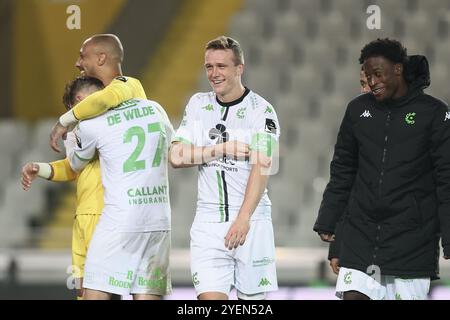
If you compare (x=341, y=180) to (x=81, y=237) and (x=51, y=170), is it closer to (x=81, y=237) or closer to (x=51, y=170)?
(x=81, y=237)

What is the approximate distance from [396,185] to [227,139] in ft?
2.44

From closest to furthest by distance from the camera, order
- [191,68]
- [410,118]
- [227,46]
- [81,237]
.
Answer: [410,118] < [227,46] < [81,237] < [191,68]

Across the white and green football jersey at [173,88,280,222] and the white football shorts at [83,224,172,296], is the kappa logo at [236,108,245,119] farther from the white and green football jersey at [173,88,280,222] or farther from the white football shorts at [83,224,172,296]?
the white football shorts at [83,224,172,296]

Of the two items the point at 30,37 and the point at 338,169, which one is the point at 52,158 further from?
the point at 338,169

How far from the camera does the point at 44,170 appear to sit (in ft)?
16.0

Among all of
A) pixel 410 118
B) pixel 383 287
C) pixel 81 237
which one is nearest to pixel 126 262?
pixel 81 237

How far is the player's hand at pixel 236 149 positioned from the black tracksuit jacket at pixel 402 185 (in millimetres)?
481

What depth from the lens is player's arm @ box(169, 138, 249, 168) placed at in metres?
4.48

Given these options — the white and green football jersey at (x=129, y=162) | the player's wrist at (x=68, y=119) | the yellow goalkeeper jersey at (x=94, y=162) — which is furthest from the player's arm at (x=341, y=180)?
the player's wrist at (x=68, y=119)

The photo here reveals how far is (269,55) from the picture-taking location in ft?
34.7

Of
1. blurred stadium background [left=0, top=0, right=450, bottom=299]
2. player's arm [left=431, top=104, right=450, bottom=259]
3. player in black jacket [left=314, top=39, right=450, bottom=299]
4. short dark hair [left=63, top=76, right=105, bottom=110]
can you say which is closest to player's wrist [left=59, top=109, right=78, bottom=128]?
short dark hair [left=63, top=76, right=105, bottom=110]

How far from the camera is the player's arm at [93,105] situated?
459 centimetres

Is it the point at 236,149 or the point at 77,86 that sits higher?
the point at 77,86

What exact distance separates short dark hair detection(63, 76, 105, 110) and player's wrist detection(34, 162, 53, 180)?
30cm
